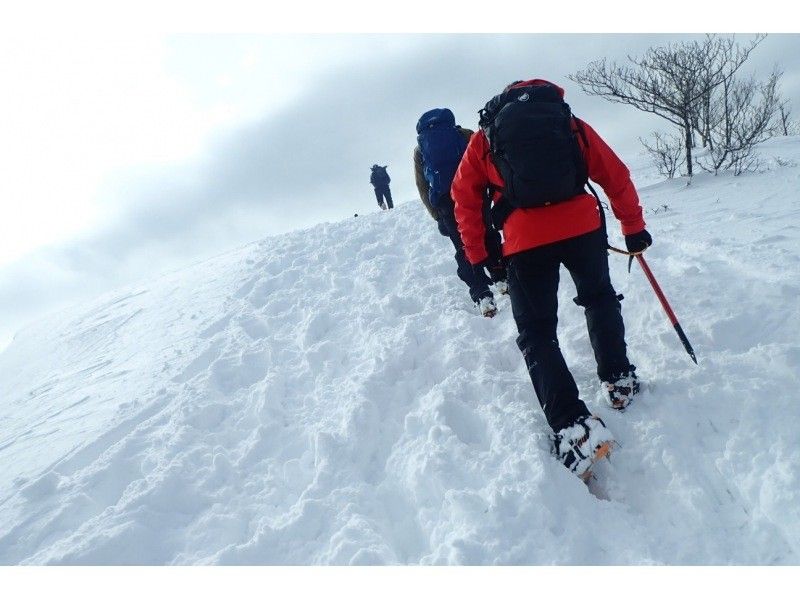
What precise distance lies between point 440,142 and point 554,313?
2366 mm

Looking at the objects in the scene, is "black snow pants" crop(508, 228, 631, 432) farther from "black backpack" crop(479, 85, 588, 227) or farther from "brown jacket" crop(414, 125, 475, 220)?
"brown jacket" crop(414, 125, 475, 220)

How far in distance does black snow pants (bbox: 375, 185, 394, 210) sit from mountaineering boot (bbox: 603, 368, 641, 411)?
51.1ft

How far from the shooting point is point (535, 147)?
2.88 metres

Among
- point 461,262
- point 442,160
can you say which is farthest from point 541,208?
point 461,262

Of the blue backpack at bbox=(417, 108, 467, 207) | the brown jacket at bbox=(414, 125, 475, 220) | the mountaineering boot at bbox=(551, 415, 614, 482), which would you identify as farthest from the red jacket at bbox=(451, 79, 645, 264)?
the brown jacket at bbox=(414, 125, 475, 220)

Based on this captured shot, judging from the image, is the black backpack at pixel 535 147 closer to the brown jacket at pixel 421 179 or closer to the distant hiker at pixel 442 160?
the distant hiker at pixel 442 160

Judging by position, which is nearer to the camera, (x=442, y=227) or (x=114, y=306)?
(x=442, y=227)

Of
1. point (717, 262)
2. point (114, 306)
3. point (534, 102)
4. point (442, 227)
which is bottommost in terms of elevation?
point (114, 306)

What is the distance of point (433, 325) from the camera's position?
5.07 metres

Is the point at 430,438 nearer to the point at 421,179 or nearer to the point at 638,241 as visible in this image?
the point at 638,241

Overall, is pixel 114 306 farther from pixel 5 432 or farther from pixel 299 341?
pixel 299 341

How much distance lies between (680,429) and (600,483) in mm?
599

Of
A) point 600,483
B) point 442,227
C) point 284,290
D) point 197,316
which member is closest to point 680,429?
point 600,483

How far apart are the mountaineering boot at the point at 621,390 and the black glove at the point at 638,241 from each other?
0.86m
